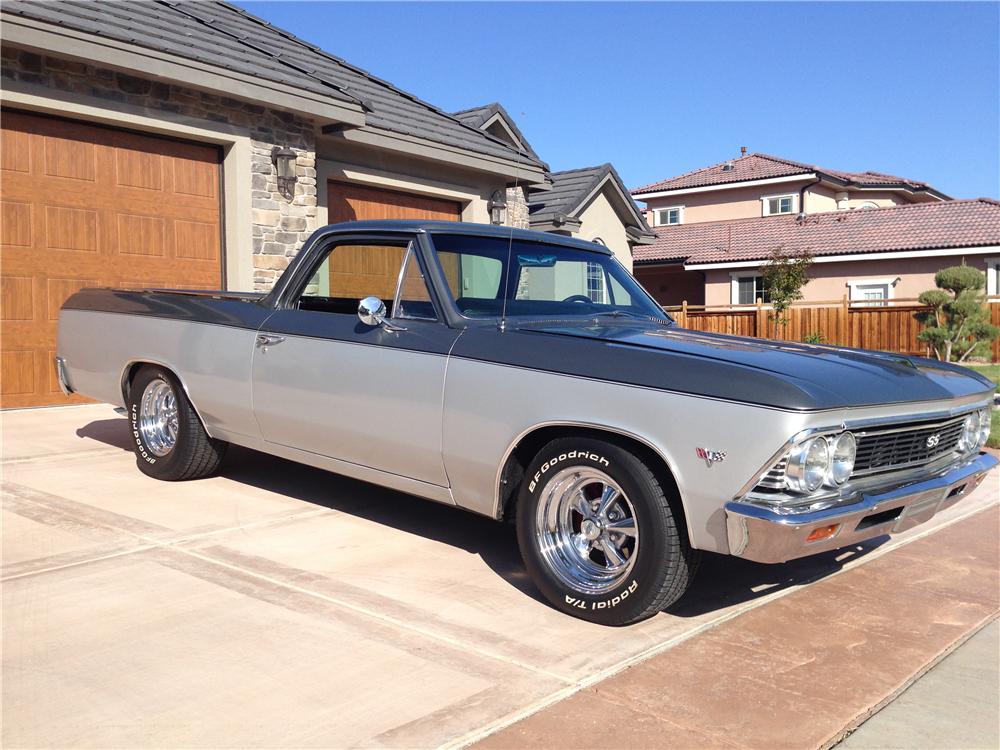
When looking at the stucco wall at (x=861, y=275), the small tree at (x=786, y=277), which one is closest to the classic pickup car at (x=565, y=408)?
the small tree at (x=786, y=277)

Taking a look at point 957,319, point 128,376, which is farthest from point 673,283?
point 128,376

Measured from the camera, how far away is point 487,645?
11.9 ft

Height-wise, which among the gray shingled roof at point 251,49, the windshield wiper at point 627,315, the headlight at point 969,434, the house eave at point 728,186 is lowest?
the headlight at point 969,434

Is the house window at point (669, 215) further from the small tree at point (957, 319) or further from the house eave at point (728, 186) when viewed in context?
the small tree at point (957, 319)

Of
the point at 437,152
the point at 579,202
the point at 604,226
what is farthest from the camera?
the point at 604,226

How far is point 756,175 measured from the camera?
1521 inches

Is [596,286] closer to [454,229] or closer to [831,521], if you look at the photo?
[454,229]

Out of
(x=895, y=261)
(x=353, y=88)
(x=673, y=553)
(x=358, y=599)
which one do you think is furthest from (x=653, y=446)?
(x=895, y=261)

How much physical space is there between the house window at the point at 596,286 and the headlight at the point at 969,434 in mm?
1944

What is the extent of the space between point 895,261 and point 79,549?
97.9 feet

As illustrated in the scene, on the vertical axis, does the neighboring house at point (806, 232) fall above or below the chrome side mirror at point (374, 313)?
above

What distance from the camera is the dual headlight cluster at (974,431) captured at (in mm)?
4535

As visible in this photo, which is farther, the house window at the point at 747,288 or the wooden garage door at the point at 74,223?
the house window at the point at 747,288

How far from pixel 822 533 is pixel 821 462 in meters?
0.27
